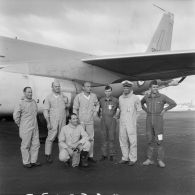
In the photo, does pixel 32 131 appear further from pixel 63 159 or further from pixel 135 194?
pixel 135 194

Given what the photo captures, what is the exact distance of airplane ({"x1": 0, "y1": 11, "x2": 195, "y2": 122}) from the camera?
6.82 metres

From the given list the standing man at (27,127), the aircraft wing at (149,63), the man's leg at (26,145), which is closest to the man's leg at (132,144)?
the standing man at (27,127)

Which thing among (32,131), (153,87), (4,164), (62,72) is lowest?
(4,164)

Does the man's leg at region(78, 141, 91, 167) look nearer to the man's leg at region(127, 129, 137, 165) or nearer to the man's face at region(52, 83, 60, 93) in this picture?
the man's leg at region(127, 129, 137, 165)

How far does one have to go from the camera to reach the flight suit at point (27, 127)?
15.1ft

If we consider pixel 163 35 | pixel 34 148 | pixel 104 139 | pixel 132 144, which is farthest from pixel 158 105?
pixel 163 35

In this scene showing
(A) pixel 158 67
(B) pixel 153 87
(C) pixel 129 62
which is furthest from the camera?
(A) pixel 158 67

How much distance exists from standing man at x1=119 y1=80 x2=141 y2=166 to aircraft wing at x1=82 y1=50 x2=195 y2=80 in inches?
82.7

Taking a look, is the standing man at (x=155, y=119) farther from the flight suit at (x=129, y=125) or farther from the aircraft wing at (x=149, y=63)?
the aircraft wing at (x=149, y=63)

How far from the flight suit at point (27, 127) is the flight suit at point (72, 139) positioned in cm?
43

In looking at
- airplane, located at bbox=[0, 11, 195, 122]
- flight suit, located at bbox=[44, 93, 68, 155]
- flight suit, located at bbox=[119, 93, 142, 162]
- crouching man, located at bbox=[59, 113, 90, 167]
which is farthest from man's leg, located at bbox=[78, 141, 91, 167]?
airplane, located at bbox=[0, 11, 195, 122]

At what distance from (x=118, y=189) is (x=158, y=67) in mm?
5162

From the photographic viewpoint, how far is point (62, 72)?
24.2ft

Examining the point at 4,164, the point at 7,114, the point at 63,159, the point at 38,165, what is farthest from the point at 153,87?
the point at 7,114
